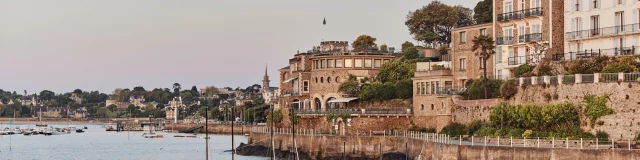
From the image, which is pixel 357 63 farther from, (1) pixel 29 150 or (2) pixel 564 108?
(1) pixel 29 150

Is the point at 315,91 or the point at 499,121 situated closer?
the point at 499,121

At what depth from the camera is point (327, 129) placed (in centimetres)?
9788

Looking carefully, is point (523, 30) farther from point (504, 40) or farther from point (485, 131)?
point (485, 131)

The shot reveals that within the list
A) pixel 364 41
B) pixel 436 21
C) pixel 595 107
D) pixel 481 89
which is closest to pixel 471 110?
pixel 481 89

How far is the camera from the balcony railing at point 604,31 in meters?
72.3

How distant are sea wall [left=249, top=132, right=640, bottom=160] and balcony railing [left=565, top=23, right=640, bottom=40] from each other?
506 inches

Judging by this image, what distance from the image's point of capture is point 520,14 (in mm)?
83000

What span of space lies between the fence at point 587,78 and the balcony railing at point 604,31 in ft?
18.9

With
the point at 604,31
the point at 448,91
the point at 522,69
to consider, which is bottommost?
the point at 448,91

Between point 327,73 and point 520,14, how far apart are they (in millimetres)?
26571

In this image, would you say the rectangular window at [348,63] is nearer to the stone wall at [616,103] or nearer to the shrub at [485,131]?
the shrub at [485,131]

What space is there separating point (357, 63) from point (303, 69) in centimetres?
633

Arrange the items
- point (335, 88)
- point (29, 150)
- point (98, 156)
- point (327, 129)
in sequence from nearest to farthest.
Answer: point (327, 129)
point (335, 88)
point (98, 156)
point (29, 150)

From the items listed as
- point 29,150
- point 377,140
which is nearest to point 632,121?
point 377,140
